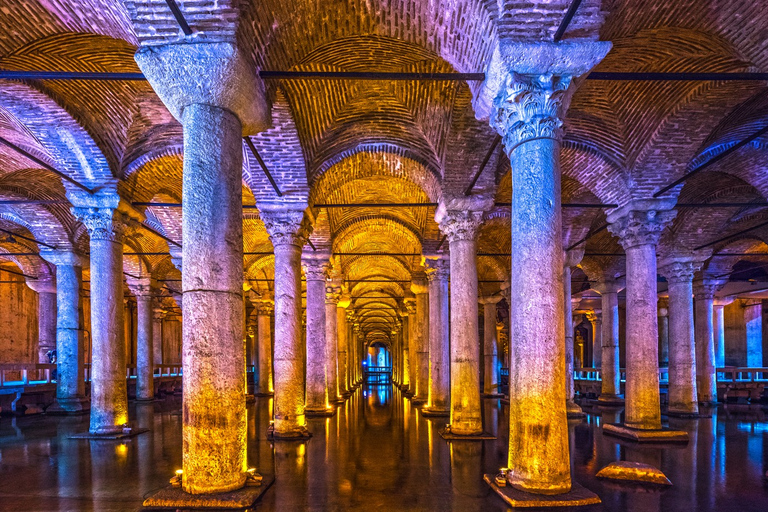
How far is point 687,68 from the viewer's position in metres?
8.03

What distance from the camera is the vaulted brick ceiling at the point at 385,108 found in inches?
247

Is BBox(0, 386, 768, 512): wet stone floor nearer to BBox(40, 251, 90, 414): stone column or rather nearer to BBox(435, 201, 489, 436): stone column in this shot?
BBox(435, 201, 489, 436): stone column

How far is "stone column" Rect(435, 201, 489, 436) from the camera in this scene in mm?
9953

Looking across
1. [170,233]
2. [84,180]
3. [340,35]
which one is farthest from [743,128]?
[170,233]

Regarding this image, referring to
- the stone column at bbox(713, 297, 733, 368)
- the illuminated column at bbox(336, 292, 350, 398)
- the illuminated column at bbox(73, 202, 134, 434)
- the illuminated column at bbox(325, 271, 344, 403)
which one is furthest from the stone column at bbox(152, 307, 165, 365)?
the stone column at bbox(713, 297, 733, 368)

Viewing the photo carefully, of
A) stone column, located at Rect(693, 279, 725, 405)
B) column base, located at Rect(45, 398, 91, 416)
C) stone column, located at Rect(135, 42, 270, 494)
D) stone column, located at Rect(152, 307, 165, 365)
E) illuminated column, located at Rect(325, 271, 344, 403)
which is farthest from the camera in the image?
stone column, located at Rect(152, 307, 165, 365)

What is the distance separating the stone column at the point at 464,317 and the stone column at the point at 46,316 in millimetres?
15393

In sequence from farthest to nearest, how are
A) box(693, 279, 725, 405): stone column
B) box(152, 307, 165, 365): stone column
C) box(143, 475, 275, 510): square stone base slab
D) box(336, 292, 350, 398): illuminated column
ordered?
box(152, 307, 165, 365): stone column → box(336, 292, 350, 398): illuminated column → box(693, 279, 725, 405): stone column → box(143, 475, 275, 510): square stone base slab

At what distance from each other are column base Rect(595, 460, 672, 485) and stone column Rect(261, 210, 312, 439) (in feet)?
18.0

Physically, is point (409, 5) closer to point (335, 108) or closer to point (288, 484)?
point (335, 108)

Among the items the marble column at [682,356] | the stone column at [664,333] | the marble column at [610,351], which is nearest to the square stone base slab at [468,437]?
the marble column at [682,356]

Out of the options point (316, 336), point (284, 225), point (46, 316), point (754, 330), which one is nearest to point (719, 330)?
point (754, 330)

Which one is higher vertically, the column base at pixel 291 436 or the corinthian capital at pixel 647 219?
the corinthian capital at pixel 647 219

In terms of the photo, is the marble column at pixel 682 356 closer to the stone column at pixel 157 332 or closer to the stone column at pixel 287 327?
the stone column at pixel 287 327
